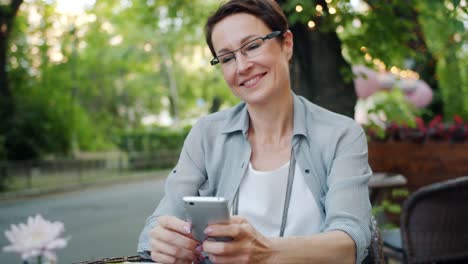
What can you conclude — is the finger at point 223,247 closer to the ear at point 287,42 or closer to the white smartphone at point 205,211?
the white smartphone at point 205,211

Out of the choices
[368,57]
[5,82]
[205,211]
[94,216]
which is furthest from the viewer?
[5,82]

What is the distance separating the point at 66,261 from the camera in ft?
21.5

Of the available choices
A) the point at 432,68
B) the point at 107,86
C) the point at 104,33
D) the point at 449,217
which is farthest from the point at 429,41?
the point at 107,86

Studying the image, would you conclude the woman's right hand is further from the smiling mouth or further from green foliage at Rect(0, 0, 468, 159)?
green foliage at Rect(0, 0, 468, 159)

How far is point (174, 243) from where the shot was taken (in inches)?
63.6

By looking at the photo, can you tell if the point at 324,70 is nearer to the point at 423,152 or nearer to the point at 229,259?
the point at 229,259

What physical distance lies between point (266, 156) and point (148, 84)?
2639 centimetres

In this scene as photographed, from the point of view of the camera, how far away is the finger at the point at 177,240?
1.59m

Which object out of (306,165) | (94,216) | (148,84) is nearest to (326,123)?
(306,165)

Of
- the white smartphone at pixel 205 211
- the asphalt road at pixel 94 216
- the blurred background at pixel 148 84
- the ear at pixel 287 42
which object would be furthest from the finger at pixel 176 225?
the asphalt road at pixel 94 216

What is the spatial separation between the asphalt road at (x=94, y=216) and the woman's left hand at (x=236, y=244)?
4.17 m

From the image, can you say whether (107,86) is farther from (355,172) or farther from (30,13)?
(355,172)

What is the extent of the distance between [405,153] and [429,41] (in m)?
5.86

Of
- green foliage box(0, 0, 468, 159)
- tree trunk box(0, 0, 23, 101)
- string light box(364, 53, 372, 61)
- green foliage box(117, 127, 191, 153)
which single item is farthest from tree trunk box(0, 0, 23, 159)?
string light box(364, 53, 372, 61)
